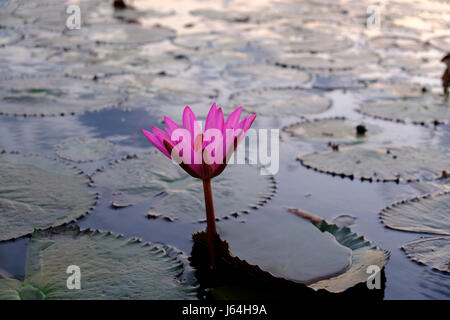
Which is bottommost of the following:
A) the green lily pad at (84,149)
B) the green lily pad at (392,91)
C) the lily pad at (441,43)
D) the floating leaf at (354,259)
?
the floating leaf at (354,259)

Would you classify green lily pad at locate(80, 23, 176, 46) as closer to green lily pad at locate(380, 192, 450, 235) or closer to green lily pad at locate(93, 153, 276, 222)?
green lily pad at locate(93, 153, 276, 222)

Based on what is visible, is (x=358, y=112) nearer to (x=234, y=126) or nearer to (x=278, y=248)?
(x=278, y=248)

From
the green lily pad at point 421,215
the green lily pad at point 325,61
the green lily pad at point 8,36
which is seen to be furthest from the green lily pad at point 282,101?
the green lily pad at point 8,36

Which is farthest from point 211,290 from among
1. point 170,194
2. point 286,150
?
point 286,150

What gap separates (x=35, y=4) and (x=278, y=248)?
7.41 metres

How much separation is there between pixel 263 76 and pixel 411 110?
4.79ft

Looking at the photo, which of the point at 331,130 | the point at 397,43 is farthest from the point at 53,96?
the point at 397,43

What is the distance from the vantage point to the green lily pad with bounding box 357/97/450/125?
3826mm

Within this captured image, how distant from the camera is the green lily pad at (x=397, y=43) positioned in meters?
6.21

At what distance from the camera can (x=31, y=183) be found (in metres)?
2.62

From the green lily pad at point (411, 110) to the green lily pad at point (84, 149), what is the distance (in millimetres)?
1980

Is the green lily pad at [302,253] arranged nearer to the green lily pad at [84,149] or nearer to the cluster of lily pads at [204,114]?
the cluster of lily pads at [204,114]

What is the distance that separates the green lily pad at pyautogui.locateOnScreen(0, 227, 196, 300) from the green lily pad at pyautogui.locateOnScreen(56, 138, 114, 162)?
3.04 ft

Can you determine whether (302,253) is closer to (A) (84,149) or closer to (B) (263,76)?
(A) (84,149)
